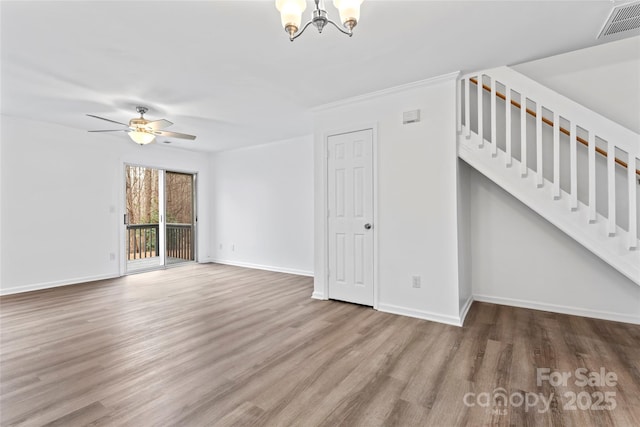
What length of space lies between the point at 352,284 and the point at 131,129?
356cm

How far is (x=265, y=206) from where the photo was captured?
6188 millimetres

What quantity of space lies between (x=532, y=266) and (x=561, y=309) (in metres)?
0.54

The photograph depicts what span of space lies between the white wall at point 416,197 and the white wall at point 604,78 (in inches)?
54.4

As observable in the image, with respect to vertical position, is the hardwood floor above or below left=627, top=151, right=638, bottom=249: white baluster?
below

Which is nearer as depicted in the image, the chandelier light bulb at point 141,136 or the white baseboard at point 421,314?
the white baseboard at point 421,314

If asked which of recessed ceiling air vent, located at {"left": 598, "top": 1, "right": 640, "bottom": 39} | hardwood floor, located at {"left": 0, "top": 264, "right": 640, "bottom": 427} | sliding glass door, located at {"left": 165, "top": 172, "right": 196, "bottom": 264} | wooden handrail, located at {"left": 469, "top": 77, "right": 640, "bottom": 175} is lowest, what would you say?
hardwood floor, located at {"left": 0, "top": 264, "right": 640, "bottom": 427}

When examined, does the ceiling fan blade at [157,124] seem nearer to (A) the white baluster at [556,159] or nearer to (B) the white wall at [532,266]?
(B) the white wall at [532,266]

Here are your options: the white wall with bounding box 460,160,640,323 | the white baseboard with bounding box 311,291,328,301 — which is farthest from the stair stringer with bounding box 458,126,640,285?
the white baseboard with bounding box 311,291,328,301

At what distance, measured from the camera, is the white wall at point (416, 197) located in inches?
124

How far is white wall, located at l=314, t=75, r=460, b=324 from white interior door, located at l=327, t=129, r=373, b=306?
0.47 feet

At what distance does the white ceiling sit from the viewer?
212 centimetres

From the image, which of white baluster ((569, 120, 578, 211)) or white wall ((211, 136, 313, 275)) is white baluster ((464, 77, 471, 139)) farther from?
white wall ((211, 136, 313, 275))

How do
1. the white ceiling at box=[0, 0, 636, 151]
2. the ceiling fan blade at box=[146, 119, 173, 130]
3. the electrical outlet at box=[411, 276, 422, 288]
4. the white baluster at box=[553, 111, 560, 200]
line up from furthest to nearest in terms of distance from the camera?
the ceiling fan blade at box=[146, 119, 173, 130] < the electrical outlet at box=[411, 276, 422, 288] < the white baluster at box=[553, 111, 560, 200] < the white ceiling at box=[0, 0, 636, 151]

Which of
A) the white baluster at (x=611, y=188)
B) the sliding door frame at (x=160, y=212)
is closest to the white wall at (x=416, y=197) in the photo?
the white baluster at (x=611, y=188)
